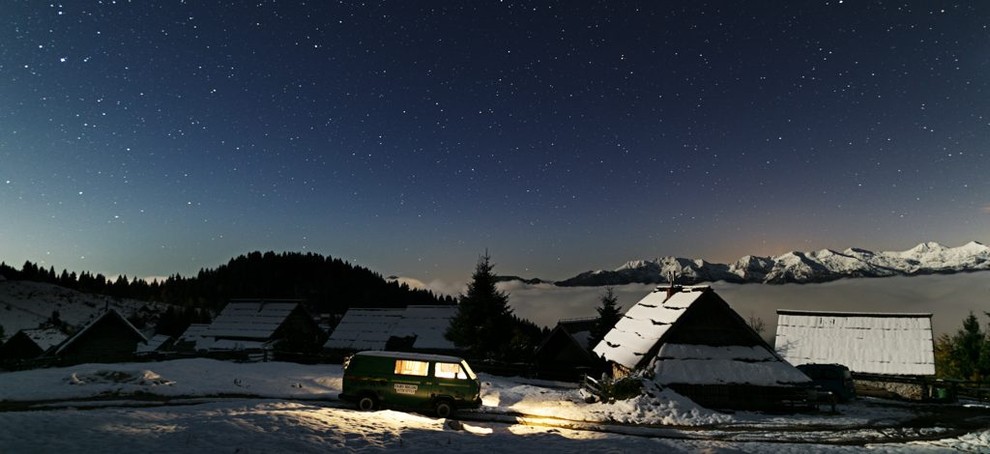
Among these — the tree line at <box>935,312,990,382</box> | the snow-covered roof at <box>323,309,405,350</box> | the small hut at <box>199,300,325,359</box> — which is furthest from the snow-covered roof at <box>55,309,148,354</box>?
the tree line at <box>935,312,990,382</box>

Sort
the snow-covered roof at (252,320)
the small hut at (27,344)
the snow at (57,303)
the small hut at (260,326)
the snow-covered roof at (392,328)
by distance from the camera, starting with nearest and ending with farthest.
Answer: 1. the small hut at (27,344)
2. the small hut at (260,326)
3. the snow-covered roof at (252,320)
4. the snow-covered roof at (392,328)
5. the snow at (57,303)

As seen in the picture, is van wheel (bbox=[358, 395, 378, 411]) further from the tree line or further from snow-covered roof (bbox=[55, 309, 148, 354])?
the tree line

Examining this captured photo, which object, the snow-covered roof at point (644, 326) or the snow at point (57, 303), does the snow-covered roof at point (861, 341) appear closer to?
the snow-covered roof at point (644, 326)

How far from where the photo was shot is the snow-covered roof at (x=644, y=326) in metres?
26.1

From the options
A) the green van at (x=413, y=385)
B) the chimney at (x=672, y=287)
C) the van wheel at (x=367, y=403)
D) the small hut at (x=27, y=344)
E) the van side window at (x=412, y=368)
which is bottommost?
the small hut at (x=27, y=344)

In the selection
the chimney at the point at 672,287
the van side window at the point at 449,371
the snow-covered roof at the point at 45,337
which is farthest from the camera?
the snow-covered roof at the point at 45,337

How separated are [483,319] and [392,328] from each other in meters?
14.2

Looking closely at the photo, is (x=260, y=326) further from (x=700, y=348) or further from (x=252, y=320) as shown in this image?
(x=700, y=348)

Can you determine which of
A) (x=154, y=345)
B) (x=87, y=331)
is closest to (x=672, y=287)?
(x=87, y=331)

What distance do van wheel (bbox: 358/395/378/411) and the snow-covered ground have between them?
143cm

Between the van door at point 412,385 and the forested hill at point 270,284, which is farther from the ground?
the forested hill at point 270,284

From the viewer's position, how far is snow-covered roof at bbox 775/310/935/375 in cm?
3148

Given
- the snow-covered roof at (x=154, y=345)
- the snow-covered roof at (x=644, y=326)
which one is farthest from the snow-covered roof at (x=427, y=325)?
the snow-covered roof at (x=154, y=345)

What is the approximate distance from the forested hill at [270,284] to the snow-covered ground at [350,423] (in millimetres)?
127733
